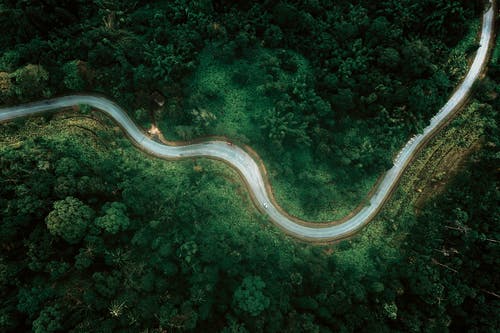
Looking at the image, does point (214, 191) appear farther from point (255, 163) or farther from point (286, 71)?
point (286, 71)

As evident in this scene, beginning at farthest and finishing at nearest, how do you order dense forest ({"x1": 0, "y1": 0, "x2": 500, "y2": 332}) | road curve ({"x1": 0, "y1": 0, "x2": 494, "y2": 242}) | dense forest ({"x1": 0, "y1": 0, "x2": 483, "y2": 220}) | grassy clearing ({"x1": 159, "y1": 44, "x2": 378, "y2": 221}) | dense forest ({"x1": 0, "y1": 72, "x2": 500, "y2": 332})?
grassy clearing ({"x1": 159, "y1": 44, "x2": 378, "y2": 221}) → road curve ({"x1": 0, "y1": 0, "x2": 494, "y2": 242}) → dense forest ({"x1": 0, "y1": 0, "x2": 483, "y2": 220}) → dense forest ({"x1": 0, "y1": 0, "x2": 500, "y2": 332}) → dense forest ({"x1": 0, "y1": 72, "x2": 500, "y2": 332})

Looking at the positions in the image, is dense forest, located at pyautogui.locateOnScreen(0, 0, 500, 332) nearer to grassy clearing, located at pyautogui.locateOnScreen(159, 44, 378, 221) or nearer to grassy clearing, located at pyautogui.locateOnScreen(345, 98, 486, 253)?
grassy clearing, located at pyautogui.locateOnScreen(345, 98, 486, 253)

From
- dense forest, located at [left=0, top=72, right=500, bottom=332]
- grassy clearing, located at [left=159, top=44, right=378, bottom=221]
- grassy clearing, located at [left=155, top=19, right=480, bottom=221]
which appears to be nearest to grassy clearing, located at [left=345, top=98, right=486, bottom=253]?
dense forest, located at [left=0, top=72, right=500, bottom=332]

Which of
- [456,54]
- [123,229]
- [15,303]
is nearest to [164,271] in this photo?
[123,229]

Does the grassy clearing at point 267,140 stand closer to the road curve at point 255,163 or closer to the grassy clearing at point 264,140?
the grassy clearing at point 264,140

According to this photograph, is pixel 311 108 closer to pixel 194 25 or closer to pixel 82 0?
pixel 194 25

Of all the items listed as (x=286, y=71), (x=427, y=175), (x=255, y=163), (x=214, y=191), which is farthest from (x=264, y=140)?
(x=427, y=175)
